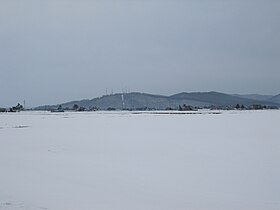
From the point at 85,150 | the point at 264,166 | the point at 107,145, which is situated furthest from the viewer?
the point at 107,145

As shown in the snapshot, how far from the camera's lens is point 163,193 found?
309 inches

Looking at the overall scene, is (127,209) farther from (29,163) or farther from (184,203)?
(29,163)

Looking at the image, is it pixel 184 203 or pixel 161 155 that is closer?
pixel 184 203

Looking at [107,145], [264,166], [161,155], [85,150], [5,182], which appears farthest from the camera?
[107,145]

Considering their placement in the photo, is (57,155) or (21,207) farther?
(57,155)

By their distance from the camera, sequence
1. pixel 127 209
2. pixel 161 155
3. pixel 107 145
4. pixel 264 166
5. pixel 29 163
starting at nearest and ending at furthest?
pixel 127 209, pixel 264 166, pixel 29 163, pixel 161 155, pixel 107 145

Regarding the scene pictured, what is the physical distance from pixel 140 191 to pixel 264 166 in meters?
4.25

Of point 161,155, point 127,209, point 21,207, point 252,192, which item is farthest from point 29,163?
point 252,192

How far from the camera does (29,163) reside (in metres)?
11.9

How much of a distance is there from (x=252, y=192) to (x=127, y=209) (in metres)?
2.89

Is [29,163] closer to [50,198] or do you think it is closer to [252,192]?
[50,198]

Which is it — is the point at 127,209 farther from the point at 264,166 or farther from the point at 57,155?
the point at 57,155

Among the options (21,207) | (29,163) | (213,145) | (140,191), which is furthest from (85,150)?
(21,207)

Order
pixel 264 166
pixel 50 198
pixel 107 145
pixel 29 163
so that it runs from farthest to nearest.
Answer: pixel 107 145 < pixel 29 163 < pixel 264 166 < pixel 50 198
